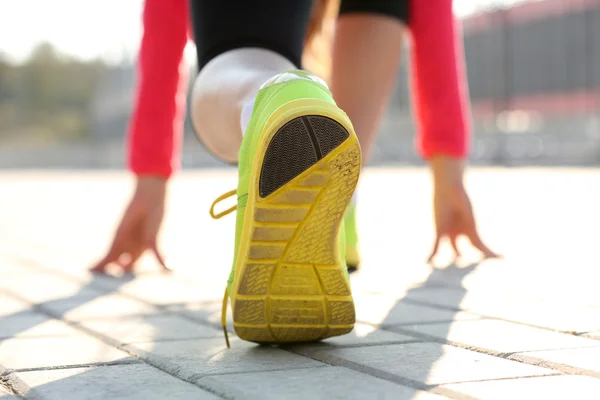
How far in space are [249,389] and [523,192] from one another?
6.80 m

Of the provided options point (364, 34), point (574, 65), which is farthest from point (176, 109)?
point (574, 65)

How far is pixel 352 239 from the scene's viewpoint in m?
2.96

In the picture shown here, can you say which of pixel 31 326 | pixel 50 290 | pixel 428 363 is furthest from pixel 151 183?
pixel 428 363

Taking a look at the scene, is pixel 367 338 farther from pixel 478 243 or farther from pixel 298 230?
pixel 478 243

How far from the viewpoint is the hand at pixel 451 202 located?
2.99 m

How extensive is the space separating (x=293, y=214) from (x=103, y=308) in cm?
95

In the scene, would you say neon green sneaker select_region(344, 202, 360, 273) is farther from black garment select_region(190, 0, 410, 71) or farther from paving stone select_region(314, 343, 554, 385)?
paving stone select_region(314, 343, 554, 385)

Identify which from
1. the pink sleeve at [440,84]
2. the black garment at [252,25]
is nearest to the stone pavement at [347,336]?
the pink sleeve at [440,84]

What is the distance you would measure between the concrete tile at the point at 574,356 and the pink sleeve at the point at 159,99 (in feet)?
4.85

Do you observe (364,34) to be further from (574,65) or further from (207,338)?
(574,65)

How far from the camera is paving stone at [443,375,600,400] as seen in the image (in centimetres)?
137

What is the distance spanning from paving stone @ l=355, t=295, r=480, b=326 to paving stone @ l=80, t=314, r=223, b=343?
0.35 meters

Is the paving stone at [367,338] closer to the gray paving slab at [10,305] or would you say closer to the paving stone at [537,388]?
the paving stone at [537,388]

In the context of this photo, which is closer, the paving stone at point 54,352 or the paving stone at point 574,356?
the paving stone at point 574,356
